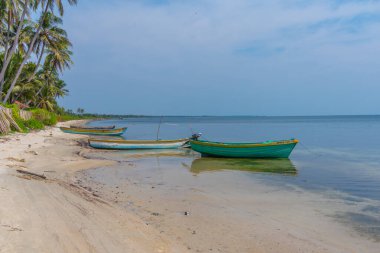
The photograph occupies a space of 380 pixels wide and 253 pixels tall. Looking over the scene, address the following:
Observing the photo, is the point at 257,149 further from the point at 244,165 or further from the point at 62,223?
the point at 62,223

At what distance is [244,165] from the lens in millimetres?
16766

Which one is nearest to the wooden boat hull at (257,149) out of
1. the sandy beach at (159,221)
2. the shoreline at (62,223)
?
the sandy beach at (159,221)

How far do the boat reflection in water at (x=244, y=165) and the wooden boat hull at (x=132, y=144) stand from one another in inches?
167

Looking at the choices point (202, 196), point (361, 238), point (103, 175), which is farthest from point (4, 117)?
point (361, 238)

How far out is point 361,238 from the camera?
6297 millimetres

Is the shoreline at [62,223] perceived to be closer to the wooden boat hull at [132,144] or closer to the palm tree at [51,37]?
the wooden boat hull at [132,144]

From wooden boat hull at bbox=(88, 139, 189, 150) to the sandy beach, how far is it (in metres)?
12.9

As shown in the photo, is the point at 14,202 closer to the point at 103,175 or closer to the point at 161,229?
the point at 161,229

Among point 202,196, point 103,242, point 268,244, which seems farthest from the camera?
point 202,196

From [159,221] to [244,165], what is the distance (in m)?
10.4

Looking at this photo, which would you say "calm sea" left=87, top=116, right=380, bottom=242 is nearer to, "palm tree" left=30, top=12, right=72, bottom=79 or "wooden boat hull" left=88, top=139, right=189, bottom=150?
"wooden boat hull" left=88, top=139, right=189, bottom=150

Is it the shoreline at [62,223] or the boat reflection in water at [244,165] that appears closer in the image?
the shoreline at [62,223]

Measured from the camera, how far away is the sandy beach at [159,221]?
4.93 metres

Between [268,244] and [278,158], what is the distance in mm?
14034
